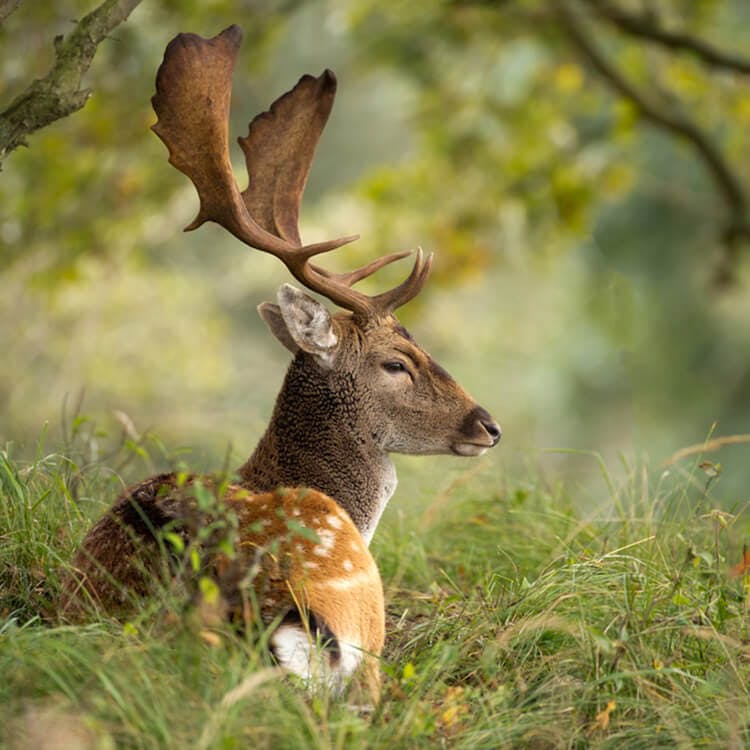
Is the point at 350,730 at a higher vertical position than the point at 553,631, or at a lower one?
higher

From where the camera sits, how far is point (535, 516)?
5223mm

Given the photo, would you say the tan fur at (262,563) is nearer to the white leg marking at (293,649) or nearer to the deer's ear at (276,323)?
the white leg marking at (293,649)

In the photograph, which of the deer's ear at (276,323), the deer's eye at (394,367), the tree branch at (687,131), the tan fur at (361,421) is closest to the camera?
the tan fur at (361,421)

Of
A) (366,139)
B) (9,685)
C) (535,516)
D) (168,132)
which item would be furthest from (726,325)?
(9,685)

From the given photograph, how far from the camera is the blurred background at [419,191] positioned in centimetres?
854

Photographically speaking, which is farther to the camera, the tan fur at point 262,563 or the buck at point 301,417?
the buck at point 301,417

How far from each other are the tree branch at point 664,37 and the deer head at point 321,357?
5400 mm

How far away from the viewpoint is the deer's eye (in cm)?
446

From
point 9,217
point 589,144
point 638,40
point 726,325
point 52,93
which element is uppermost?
point 52,93

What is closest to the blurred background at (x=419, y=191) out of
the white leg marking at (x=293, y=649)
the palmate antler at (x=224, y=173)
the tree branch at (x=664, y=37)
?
the tree branch at (x=664, y=37)

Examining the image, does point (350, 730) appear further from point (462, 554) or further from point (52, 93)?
point (52, 93)

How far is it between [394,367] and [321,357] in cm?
28

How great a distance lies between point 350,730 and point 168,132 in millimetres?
2100

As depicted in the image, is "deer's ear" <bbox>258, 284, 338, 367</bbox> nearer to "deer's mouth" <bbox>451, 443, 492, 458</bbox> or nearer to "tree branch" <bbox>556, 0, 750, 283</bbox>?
"deer's mouth" <bbox>451, 443, 492, 458</bbox>
